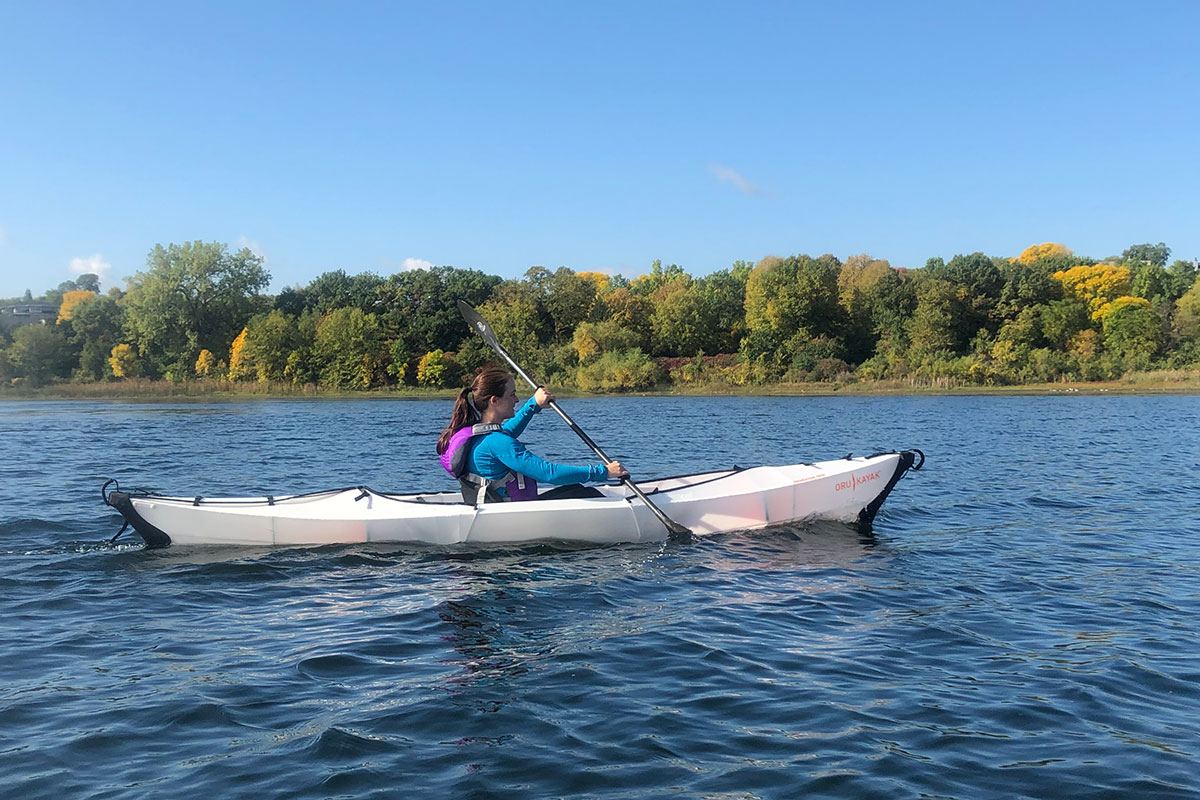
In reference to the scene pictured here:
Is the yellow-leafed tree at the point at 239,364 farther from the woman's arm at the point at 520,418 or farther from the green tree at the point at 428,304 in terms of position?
the woman's arm at the point at 520,418

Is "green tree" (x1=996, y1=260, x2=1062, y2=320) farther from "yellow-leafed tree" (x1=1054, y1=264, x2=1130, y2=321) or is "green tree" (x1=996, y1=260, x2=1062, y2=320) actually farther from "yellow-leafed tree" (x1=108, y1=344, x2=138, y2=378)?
"yellow-leafed tree" (x1=108, y1=344, x2=138, y2=378)

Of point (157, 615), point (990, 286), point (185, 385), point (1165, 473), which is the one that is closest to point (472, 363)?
point (185, 385)

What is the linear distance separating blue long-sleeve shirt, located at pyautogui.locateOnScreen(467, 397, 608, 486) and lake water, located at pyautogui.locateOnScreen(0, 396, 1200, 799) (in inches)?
29.2

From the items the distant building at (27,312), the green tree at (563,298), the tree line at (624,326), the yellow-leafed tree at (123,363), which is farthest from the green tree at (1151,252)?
the distant building at (27,312)

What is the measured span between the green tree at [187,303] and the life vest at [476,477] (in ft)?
199

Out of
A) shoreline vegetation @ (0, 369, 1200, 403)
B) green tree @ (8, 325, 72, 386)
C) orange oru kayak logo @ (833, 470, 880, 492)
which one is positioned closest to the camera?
orange oru kayak logo @ (833, 470, 880, 492)

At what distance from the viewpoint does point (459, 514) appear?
8.50 m

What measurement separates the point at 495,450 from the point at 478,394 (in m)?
0.54

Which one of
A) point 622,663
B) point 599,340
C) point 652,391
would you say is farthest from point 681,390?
point 622,663

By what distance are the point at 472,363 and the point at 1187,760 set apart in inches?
2314

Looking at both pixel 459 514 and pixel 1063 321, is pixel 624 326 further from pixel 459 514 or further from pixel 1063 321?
pixel 459 514

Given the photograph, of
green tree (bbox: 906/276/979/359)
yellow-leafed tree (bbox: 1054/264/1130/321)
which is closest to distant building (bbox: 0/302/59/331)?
green tree (bbox: 906/276/979/359)

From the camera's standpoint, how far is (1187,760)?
4.19m

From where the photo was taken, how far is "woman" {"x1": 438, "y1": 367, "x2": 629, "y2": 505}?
827 cm
